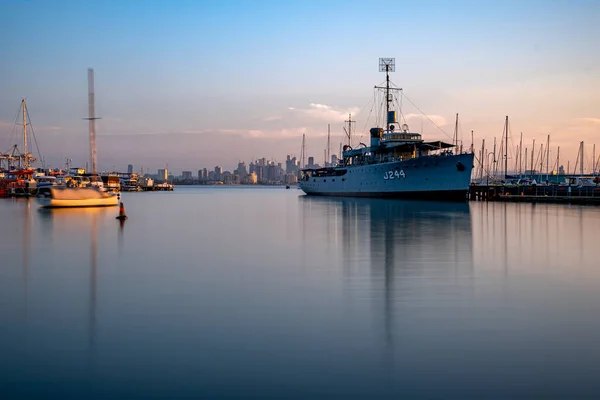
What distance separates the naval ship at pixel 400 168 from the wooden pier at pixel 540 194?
26.9 feet

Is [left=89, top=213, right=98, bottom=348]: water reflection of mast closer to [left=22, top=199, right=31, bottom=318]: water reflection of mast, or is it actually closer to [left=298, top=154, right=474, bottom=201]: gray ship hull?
[left=22, top=199, right=31, bottom=318]: water reflection of mast

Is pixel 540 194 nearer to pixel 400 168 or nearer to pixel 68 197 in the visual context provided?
pixel 400 168

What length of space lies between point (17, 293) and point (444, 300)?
8557 mm

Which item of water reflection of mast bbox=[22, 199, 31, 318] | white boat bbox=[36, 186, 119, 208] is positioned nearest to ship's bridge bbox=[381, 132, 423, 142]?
white boat bbox=[36, 186, 119, 208]

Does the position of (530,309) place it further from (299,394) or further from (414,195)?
(414,195)

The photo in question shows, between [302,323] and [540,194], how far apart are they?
187 feet

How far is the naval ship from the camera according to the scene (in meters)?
50.6

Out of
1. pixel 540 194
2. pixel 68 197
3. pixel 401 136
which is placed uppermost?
pixel 401 136

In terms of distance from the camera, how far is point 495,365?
5.93 m

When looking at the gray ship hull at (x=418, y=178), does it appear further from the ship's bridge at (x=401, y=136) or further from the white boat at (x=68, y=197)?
the white boat at (x=68, y=197)

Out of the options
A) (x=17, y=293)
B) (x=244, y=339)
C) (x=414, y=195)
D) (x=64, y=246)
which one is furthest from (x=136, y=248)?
(x=414, y=195)

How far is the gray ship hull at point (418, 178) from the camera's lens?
50.2 m

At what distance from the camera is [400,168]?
179ft

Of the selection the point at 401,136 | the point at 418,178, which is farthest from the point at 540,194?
the point at 401,136
